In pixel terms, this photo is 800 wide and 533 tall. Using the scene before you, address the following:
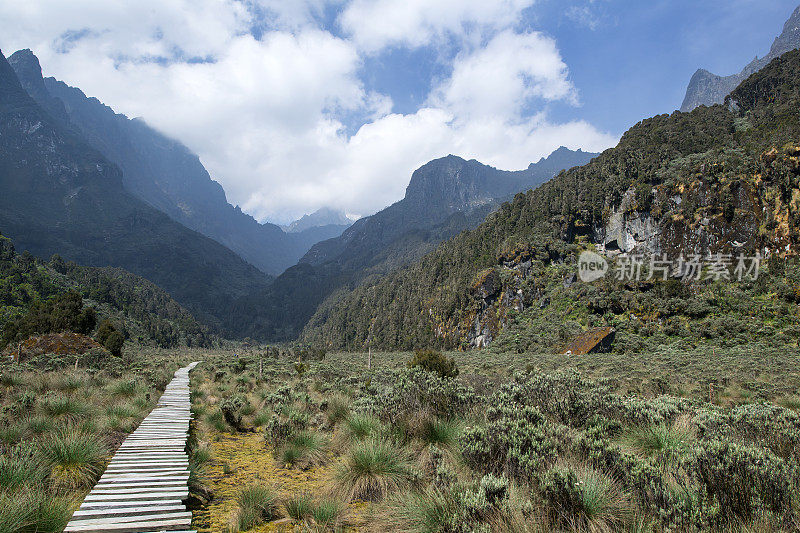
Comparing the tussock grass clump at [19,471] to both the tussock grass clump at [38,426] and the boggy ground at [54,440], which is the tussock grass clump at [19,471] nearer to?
the boggy ground at [54,440]

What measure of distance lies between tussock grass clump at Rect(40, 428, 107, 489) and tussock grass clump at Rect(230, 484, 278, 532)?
2.12 m

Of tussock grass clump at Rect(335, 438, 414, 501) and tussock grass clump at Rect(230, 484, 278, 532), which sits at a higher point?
tussock grass clump at Rect(335, 438, 414, 501)

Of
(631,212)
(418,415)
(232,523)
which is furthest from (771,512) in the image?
(631,212)

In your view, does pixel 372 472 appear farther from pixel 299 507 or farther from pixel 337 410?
pixel 337 410

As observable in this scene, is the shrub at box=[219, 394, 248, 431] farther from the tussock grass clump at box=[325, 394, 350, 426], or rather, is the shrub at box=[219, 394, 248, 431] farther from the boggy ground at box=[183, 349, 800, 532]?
the tussock grass clump at box=[325, 394, 350, 426]

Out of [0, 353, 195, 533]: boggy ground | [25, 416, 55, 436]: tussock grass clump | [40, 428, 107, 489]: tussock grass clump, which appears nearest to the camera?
[0, 353, 195, 533]: boggy ground

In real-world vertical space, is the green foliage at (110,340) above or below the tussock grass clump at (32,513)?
below

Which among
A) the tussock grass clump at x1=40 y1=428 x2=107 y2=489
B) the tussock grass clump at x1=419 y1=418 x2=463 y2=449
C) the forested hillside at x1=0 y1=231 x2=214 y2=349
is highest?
the tussock grass clump at x1=419 y1=418 x2=463 y2=449

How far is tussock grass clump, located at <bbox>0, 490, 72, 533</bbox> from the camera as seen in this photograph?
10.9ft

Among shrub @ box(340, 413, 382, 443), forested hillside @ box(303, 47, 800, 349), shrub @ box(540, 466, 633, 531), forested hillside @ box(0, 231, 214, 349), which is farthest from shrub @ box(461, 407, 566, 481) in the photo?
forested hillside @ box(0, 231, 214, 349)

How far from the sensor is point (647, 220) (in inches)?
2060

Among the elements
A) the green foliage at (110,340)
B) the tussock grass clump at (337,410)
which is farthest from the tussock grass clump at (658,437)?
the green foliage at (110,340)

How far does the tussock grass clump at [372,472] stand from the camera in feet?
16.2

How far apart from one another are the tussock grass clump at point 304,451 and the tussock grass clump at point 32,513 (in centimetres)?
339
